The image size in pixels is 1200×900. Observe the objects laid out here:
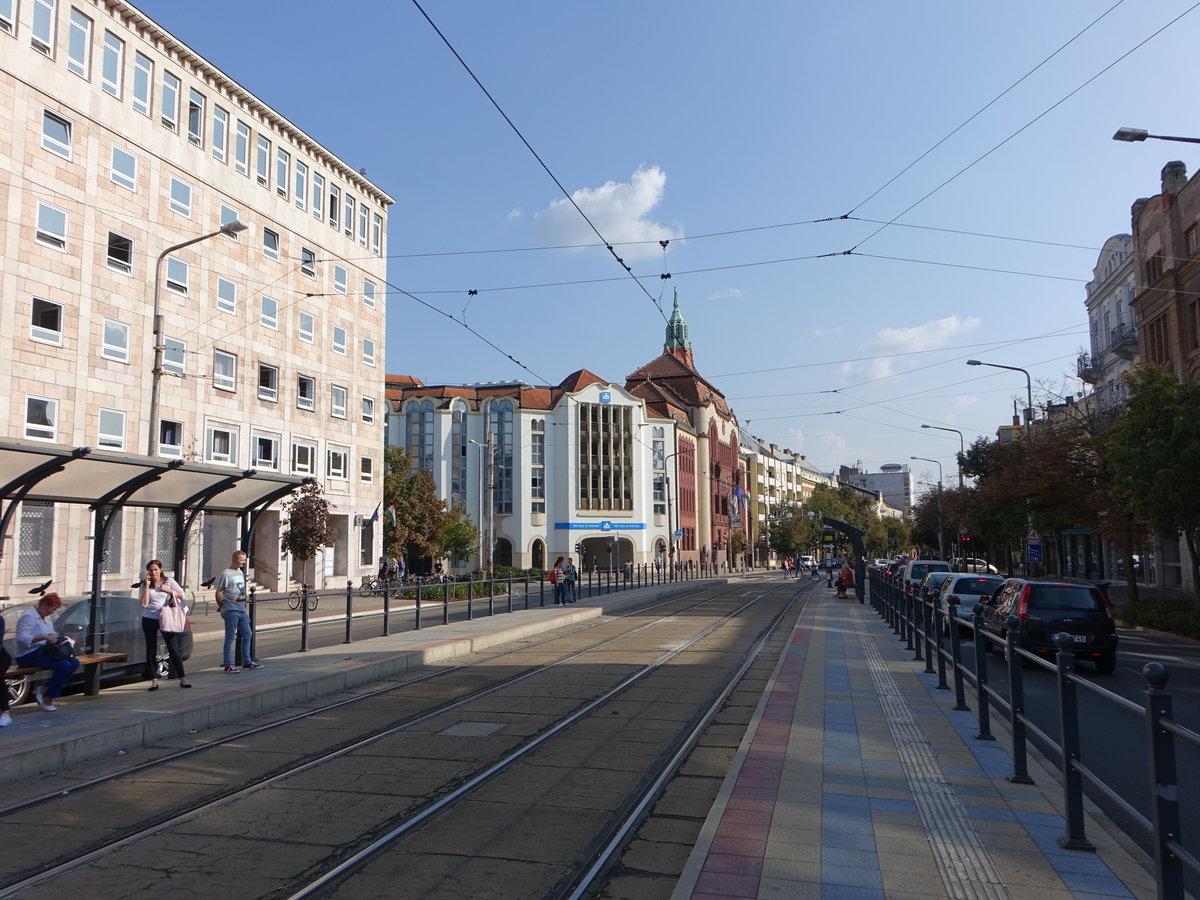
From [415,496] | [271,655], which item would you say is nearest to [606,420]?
[415,496]

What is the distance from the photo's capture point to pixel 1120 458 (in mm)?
21188

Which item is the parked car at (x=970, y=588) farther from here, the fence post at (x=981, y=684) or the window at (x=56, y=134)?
the window at (x=56, y=134)

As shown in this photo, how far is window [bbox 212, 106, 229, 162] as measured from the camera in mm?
35844

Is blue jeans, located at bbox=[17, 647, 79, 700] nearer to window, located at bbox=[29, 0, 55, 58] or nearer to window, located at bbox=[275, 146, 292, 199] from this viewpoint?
window, located at bbox=[29, 0, 55, 58]

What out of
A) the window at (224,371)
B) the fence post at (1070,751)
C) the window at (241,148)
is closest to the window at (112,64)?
the window at (241,148)

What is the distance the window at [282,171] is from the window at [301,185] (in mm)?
600

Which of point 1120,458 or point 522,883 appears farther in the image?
point 1120,458

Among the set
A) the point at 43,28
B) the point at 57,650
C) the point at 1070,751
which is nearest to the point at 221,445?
the point at 43,28

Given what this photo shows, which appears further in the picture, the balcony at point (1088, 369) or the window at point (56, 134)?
the balcony at point (1088, 369)

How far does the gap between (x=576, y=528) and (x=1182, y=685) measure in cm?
6491

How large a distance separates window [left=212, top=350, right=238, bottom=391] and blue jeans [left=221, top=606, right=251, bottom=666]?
24.2 m

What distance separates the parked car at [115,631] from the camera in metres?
11.8

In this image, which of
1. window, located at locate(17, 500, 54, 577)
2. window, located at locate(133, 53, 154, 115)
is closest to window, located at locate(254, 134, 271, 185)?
window, located at locate(133, 53, 154, 115)

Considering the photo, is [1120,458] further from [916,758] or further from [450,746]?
[450,746]
